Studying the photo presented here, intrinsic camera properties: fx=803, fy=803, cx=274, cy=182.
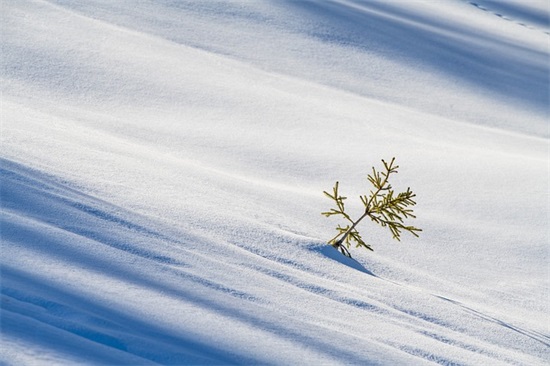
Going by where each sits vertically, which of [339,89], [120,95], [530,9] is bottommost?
[120,95]

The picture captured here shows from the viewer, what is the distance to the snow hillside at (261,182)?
8.59 feet

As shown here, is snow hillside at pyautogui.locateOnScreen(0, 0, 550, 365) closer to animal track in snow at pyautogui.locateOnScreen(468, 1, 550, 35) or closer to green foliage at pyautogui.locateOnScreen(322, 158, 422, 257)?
green foliage at pyautogui.locateOnScreen(322, 158, 422, 257)

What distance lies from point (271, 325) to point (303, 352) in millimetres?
164

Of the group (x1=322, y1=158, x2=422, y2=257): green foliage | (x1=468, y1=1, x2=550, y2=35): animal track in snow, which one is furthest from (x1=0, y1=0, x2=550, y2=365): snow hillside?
(x1=468, y1=1, x2=550, y2=35): animal track in snow

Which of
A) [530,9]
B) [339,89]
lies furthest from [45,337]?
[530,9]

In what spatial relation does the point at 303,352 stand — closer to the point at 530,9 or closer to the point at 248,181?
the point at 248,181

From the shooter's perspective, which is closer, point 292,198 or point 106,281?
point 106,281

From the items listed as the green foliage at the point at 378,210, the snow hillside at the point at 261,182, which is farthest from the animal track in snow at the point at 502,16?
→ the green foliage at the point at 378,210

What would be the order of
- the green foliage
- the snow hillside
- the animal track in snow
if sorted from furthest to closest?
the animal track in snow < the green foliage < the snow hillside

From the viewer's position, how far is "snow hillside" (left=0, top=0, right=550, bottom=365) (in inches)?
103

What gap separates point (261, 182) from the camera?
4953 millimetres

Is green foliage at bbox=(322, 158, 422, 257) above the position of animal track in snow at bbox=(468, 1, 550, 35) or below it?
below

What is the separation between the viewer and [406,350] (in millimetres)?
2812

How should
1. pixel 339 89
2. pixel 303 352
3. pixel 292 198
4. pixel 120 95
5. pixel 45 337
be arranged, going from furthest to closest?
pixel 339 89, pixel 120 95, pixel 292 198, pixel 303 352, pixel 45 337
